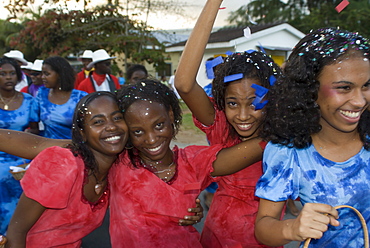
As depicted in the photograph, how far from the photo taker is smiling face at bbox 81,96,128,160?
1.89 metres

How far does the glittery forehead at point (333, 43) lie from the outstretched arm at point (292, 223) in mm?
633

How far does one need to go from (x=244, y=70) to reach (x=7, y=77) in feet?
9.43

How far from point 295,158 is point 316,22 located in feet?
57.7

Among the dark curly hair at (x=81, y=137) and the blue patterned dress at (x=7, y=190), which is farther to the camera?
the blue patterned dress at (x=7, y=190)

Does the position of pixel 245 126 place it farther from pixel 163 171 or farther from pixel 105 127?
pixel 105 127

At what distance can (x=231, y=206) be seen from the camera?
2027 millimetres

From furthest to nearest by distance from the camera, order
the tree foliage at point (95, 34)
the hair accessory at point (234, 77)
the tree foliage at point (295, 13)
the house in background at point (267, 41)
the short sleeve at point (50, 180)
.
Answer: the tree foliage at point (295, 13) < the house in background at point (267, 41) < the tree foliage at point (95, 34) < the hair accessory at point (234, 77) < the short sleeve at point (50, 180)

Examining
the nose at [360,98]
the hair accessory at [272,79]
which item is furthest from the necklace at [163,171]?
the nose at [360,98]

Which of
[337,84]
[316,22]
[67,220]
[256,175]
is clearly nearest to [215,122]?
[256,175]

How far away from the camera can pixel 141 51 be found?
41.3 feet

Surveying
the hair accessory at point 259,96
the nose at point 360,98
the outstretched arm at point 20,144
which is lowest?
the outstretched arm at point 20,144

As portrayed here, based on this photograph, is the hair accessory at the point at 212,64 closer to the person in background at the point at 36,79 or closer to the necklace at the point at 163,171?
the necklace at the point at 163,171

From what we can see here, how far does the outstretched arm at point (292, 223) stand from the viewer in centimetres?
112

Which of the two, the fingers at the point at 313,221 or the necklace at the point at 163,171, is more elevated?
the fingers at the point at 313,221
